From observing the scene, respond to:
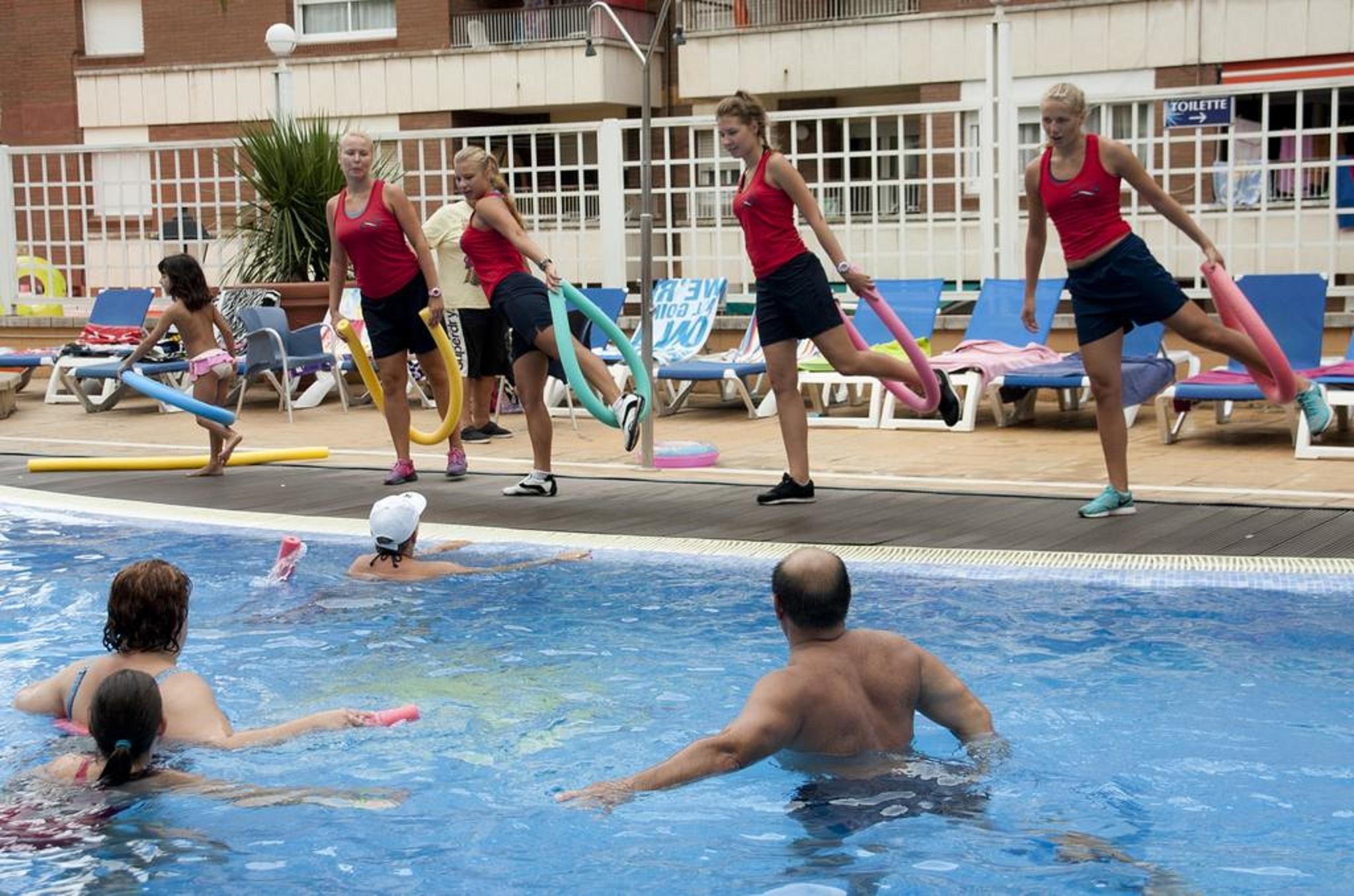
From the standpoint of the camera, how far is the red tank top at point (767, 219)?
26.0ft

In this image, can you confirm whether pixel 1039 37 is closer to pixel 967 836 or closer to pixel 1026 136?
pixel 1026 136

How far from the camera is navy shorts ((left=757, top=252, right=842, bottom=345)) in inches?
315

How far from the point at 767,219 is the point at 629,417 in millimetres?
1164

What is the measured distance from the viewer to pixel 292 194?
15.1m

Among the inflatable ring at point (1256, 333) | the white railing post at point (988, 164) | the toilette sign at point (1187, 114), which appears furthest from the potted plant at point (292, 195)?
the inflatable ring at point (1256, 333)

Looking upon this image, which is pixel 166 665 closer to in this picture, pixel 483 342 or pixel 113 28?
pixel 483 342

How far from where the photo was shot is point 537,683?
18.4 feet

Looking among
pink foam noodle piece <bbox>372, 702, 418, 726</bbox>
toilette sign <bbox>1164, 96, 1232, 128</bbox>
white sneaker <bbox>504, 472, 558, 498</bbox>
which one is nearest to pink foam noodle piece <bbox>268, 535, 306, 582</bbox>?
white sneaker <bbox>504, 472, 558, 498</bbox>

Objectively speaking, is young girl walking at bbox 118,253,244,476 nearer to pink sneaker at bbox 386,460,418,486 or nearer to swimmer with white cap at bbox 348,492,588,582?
pink sneaker at bbox 386,460,418,486

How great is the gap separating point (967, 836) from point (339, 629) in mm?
3075

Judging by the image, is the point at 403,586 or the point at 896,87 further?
the point at 896,87

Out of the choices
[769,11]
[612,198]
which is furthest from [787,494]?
[769,11]

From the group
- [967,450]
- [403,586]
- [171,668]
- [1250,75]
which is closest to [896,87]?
[1250,75]

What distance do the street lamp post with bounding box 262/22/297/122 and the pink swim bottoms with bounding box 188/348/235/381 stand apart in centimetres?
612
